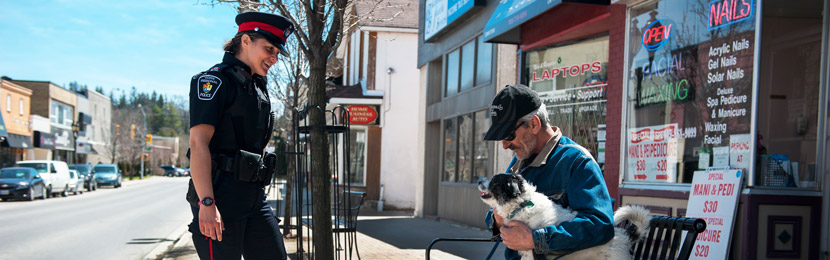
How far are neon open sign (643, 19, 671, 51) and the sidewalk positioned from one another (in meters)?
3.34

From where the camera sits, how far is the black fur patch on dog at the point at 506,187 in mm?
2549

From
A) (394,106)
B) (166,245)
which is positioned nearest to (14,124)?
(394,106)

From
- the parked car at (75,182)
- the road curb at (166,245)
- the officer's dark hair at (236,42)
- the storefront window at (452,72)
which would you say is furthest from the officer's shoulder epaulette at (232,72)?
the parked car at (75,182)

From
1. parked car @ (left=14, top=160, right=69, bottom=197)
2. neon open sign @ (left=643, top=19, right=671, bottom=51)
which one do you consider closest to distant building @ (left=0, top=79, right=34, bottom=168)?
parked car @ (left=14, top=160, right=69, bottom=197)

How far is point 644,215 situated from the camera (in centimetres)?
278

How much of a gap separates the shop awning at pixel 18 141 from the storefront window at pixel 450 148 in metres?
35.0

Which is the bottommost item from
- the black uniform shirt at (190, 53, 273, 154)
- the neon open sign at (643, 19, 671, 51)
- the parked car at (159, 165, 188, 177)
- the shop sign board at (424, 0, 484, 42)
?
the parked car at (159, 165, 188, 177)

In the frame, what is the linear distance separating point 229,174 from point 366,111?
64.7 feet

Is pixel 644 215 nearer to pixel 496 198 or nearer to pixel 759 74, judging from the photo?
pixel 496 198

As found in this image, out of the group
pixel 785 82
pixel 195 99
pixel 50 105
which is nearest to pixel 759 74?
pixel 785 82

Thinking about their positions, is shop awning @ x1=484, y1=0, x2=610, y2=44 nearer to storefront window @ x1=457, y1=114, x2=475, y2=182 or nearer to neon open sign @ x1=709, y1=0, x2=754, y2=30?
neon open sign @ x1=709, y1=0, x2=754, y2=30

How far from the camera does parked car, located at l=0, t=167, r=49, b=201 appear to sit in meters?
25.2

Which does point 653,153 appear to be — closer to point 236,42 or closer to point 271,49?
point 271,49

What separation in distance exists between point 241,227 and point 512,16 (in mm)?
8447
